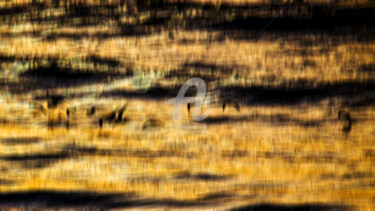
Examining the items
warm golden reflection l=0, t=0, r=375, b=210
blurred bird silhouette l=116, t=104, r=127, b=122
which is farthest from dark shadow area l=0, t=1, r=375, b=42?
blurred bird silhouette l=116, t=104, r=127, b=122

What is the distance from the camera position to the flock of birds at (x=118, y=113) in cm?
46

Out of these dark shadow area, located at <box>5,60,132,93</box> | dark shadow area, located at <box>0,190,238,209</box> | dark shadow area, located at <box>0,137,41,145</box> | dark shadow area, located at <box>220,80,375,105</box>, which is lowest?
dark shadow area, located at <box>0,190,238,209</box>

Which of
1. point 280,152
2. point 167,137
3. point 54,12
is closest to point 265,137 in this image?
point 280,152

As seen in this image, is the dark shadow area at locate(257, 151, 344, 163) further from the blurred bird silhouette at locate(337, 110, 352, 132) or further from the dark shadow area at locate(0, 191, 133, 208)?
the dark shadow area at locate(0, 191, 133, 208)

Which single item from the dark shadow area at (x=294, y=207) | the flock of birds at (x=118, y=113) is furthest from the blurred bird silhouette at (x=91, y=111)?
the dark shadow area at (x=294, y=207)

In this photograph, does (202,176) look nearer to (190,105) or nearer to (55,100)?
(190,105)

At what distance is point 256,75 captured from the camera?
1.51 ft

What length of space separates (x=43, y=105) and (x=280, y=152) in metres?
0.37

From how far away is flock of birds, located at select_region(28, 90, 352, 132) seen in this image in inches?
18.0

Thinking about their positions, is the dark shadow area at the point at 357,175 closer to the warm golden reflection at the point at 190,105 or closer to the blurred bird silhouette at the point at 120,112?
the warm golden reflection at the point at 190,105

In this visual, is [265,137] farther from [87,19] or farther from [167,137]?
[87,19]

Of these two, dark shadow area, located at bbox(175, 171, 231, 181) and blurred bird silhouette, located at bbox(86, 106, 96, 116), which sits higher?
blurred bird silhouette, located at bbox(86, 106, 96, 116)

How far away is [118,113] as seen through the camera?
0.47 meters

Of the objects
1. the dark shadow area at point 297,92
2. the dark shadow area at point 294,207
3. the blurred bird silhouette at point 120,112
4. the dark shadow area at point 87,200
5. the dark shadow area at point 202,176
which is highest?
the dark shadow area at point 297,92
